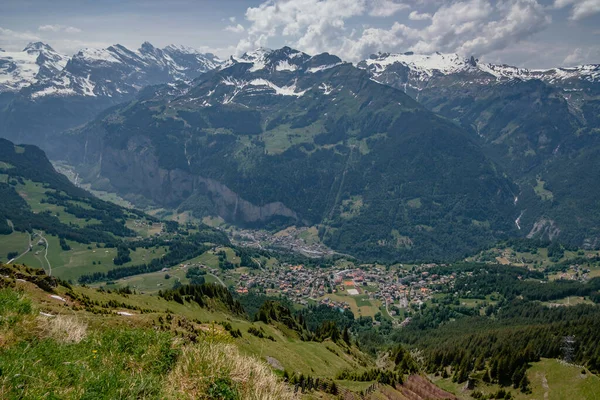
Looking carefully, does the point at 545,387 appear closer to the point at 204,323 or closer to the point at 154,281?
the point at 204,323

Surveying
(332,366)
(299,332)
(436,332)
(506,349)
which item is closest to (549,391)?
(506,349)

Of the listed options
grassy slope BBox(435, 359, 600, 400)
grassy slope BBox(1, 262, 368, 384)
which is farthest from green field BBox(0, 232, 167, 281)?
grassy slope BBox(435, 359, 600, 400)

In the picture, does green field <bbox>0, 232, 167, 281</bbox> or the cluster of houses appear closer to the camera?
green field <bbox>0, 232, 167, 281</bbox>

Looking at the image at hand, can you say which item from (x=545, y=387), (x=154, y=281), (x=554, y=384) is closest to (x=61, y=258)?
(x=154, y=281)

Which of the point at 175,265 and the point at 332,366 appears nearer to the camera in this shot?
the point at 332,366

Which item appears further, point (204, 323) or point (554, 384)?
point (554, 384)

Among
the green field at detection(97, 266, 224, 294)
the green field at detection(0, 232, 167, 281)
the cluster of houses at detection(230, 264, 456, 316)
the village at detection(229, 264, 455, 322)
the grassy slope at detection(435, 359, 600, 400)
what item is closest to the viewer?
the grassy slope at detection(435, 359, 600, 400)

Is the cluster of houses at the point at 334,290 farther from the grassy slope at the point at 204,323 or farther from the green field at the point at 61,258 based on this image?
the grassy slope at the point at 204,323

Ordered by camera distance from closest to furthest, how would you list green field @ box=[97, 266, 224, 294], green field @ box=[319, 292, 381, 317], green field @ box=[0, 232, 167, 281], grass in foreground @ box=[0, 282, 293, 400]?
grass in foreground @ box=[0, 282, 293, 400] → green field @ box=[97, 266, 224, 294] → green field @ box=[319, 292, 381, 317] → green field @ box=[0, 232, 167, 281]

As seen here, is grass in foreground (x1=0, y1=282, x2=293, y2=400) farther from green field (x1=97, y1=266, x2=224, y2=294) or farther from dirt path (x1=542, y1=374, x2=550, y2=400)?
green field (x1=97, y1=266, x2=224, y2=294)

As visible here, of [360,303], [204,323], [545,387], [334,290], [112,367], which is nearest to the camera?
[112,367]

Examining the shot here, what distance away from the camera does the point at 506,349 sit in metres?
85.1

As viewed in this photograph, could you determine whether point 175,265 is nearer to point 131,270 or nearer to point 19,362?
point 131,270

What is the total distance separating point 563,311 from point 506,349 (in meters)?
78.3
